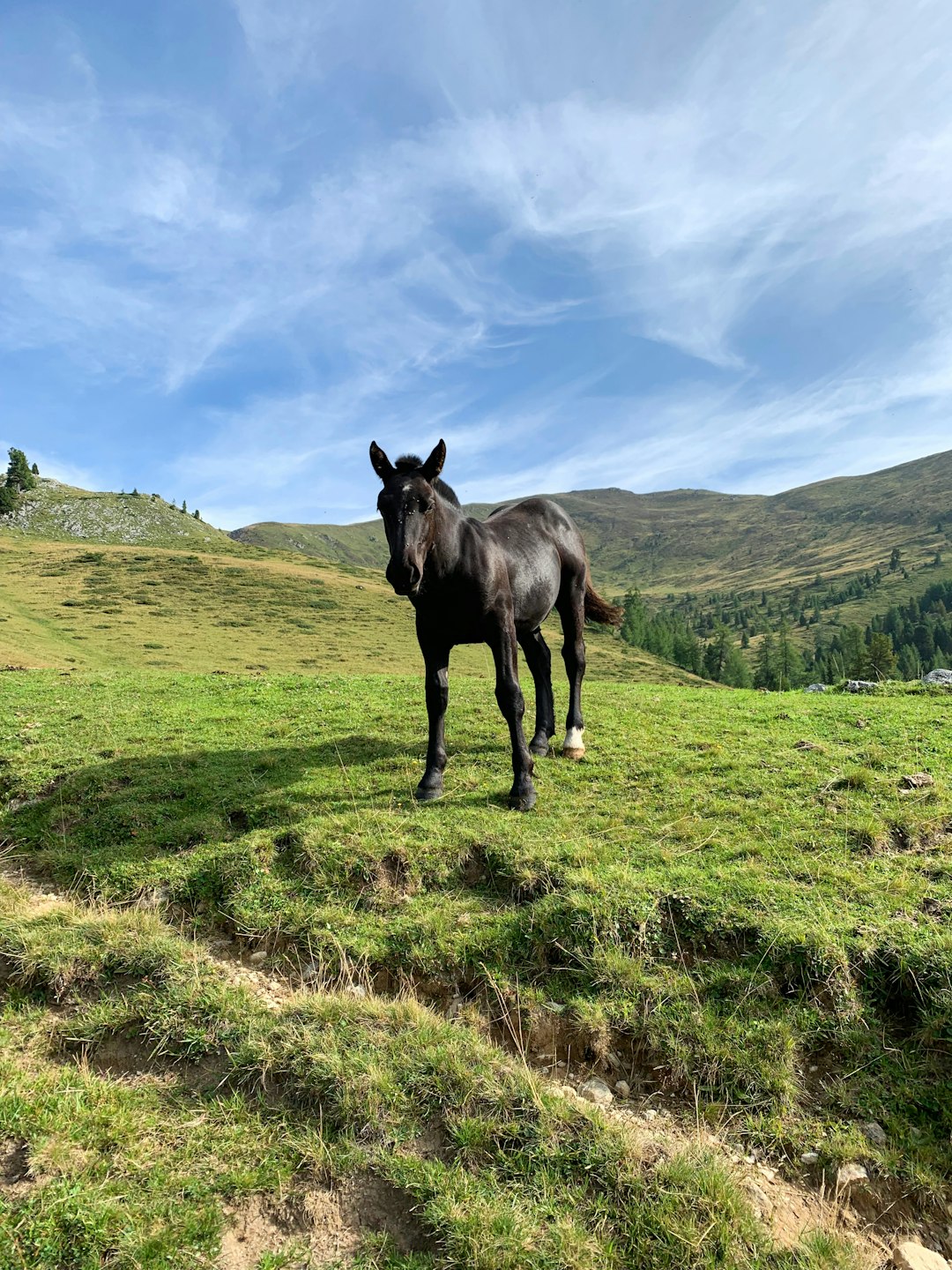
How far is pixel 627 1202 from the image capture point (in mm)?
Answer: 2996

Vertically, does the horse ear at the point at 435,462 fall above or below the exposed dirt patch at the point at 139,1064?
above

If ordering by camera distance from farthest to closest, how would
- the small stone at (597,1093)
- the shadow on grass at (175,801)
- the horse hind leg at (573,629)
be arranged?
1. the horse hind leg at (573,629)
2. the shadow on grass at (175,801)
3. the small stone at (597,1093)

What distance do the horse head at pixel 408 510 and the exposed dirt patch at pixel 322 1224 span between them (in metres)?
4.21

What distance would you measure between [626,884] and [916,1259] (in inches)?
102

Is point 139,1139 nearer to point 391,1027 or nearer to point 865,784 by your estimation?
point 391,1027

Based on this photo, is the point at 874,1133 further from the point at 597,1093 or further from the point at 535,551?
the point at 535,551

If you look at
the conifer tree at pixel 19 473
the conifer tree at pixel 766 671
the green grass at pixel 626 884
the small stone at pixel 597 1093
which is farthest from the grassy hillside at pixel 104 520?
the small stone at pixel 597 1093

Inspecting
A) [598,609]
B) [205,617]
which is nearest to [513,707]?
[598,609]

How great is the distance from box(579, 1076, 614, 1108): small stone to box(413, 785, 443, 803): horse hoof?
12.3ft

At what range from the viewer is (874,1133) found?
3400 mm

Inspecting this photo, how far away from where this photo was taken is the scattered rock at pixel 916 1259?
2.80 meters

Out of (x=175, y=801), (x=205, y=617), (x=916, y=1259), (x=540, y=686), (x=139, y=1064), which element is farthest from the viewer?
(x=205, y=617)

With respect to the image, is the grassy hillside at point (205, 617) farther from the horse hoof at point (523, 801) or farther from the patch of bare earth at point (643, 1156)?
the patch of bare earth at point (643, 1156)

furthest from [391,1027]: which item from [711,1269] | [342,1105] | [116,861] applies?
[116,861]
